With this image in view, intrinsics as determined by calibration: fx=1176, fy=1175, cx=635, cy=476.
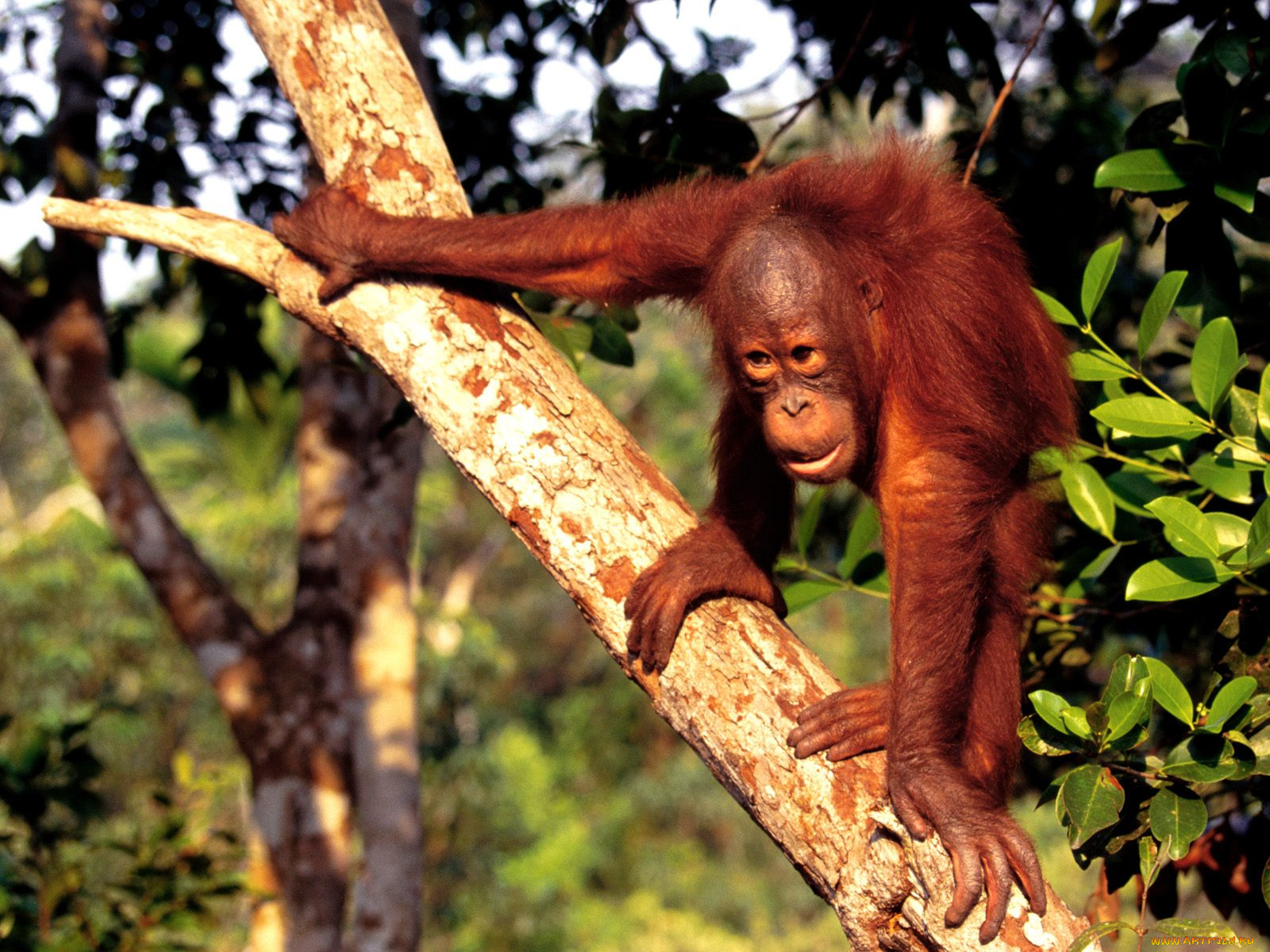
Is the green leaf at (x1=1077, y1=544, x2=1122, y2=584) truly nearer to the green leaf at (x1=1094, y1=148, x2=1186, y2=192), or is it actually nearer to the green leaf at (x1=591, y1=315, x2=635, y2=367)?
the green leaf at (x1=1094, y1=148, x2=1186, y2=192)

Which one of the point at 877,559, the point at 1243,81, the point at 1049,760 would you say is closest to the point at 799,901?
the point at 1049,760

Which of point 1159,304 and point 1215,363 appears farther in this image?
point 1159,304

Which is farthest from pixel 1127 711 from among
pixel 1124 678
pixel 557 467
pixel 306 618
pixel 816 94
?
pixel 306 618

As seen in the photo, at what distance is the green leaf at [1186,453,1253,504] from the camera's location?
244 cm

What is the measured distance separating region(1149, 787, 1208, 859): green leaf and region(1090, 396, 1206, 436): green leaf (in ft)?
2.37

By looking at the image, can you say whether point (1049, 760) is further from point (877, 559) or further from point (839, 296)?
point (839, 296)

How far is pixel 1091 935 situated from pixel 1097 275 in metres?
1.41

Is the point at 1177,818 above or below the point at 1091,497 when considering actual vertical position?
below

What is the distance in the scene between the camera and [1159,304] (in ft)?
8.07

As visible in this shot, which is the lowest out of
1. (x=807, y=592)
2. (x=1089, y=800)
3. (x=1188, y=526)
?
(x=807, y=592)

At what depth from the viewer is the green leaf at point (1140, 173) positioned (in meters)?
2.55

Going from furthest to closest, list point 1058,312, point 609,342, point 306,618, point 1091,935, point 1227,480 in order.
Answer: point 306,618, point 609,342, point 1058,312, point 1227,480, point 1091,935

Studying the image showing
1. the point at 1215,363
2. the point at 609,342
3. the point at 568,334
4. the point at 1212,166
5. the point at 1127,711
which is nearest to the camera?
the point at 1127,711

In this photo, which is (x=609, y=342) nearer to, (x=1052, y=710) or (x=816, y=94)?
(x=816, y=94)
